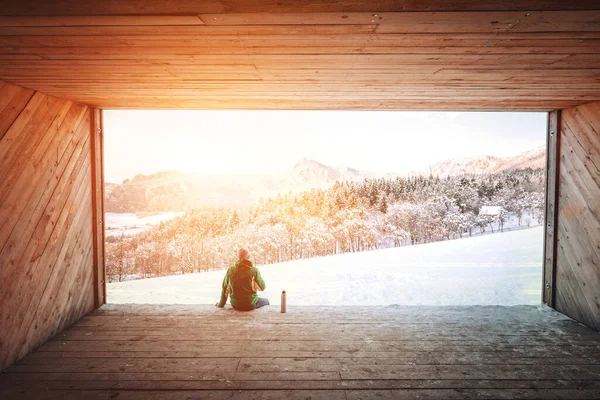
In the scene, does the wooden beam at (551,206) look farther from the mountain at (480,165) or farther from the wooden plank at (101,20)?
the mountain at (480,165)

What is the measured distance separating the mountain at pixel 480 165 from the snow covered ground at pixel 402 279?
6.64 feet

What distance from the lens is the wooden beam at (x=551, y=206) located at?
15.2 feet

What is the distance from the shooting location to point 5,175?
305cm

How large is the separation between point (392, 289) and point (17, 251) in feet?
21.0

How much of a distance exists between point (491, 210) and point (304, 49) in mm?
10410

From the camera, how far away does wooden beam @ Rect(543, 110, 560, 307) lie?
4641mm

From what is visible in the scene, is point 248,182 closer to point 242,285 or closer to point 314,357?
point 242,285

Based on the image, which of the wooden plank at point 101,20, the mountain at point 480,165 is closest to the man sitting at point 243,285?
the wooden plank at point 101,20

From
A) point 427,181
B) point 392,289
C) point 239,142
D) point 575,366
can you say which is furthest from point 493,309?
point 239,142

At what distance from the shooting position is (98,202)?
4.64 meters

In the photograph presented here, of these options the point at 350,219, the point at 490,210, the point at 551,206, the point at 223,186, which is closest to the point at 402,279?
the point at 350,219

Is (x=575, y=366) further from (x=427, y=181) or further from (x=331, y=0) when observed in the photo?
(x=427, y=181)

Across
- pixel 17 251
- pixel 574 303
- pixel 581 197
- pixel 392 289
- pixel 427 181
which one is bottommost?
pixel 392 289

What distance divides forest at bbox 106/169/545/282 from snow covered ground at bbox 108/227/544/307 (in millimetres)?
464
